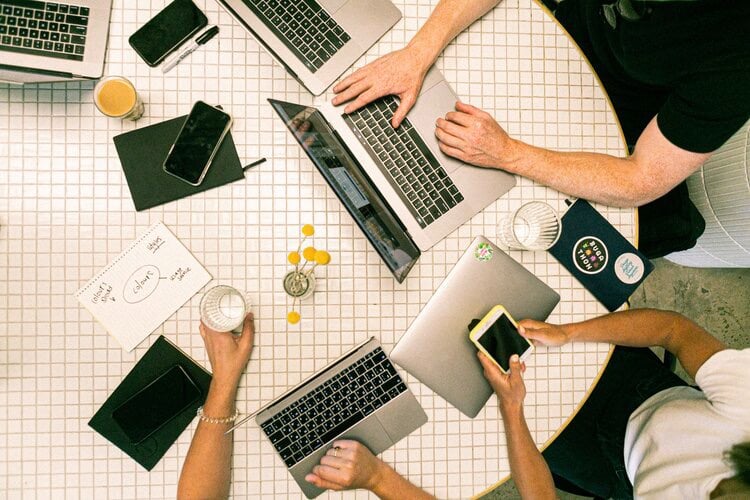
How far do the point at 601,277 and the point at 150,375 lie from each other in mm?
1083

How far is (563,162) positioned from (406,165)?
1.23 feet

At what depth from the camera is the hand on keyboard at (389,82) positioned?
1140mm

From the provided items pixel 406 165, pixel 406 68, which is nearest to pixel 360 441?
pixel 406 165

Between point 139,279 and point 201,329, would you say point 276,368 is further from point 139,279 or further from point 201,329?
point 139,279

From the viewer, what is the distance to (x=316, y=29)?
114 cm

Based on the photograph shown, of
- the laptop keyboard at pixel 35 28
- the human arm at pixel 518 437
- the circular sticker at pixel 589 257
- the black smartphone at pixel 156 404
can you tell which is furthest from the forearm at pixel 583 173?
the laptop keyboard at pixel 35 28

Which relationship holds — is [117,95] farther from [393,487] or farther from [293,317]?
[393,487]

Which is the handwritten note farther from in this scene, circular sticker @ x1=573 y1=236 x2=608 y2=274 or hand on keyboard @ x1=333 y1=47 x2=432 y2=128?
circular sticker @ x1=573 y1=236 x2=608 y2=274

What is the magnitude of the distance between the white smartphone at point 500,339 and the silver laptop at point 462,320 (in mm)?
39

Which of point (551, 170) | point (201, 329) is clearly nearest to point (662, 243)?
point (551, 170)

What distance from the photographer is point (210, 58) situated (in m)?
1.15

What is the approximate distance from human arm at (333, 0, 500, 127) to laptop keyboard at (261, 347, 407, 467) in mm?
581

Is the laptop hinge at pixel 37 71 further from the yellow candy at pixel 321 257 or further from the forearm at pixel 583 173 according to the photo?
the forearm at pixel 583 173

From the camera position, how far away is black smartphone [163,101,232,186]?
43.9 inches
